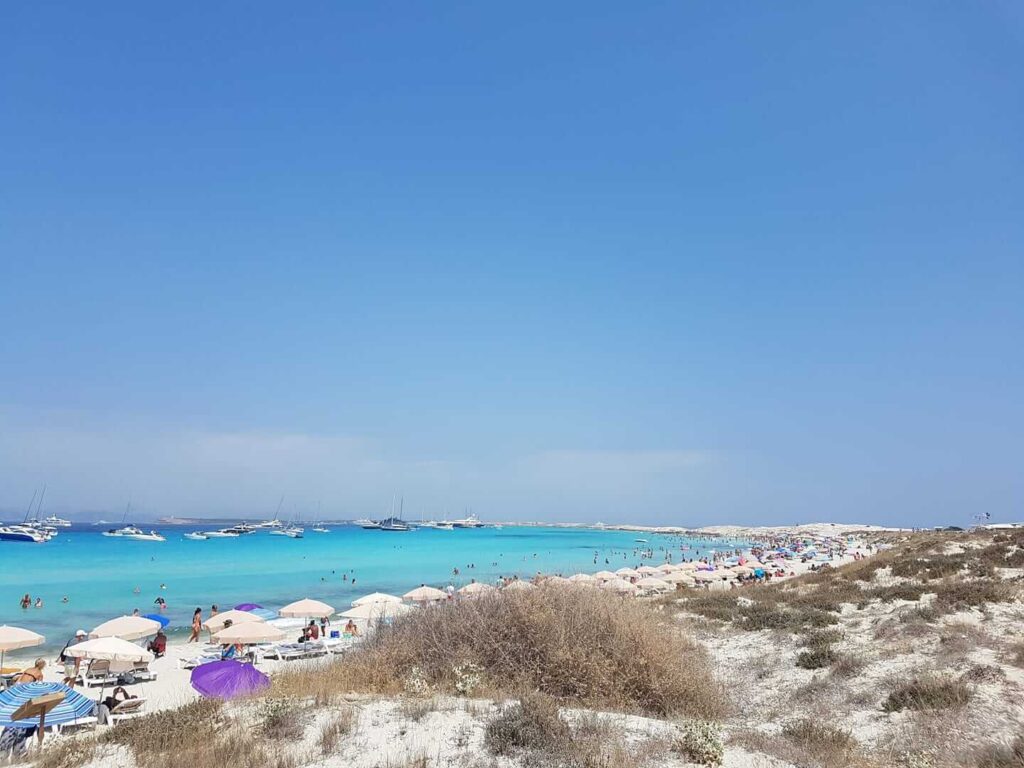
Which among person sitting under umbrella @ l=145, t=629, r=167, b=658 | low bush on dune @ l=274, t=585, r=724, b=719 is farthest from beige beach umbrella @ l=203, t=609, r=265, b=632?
low bush on dune @ l=274, t=585, r=724, b=719

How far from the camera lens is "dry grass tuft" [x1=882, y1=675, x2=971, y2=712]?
8.97 m

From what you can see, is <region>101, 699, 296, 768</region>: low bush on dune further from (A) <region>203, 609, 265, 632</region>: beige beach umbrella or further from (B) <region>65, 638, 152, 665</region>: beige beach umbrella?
(A) <region>203, 609, 265, 632</region>: beige beach umbrella

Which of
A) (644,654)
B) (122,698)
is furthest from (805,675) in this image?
(122,698)

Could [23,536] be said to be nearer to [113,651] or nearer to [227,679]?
[113,651]

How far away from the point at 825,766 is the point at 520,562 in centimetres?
7107

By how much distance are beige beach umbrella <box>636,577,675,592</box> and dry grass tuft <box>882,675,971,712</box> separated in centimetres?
2266

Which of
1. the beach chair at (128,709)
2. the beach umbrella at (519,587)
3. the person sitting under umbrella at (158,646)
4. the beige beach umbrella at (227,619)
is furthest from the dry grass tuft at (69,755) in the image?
the person sitting under umbrella at (158,646)

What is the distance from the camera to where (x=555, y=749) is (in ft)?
22.1

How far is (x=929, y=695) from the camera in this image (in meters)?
9.27

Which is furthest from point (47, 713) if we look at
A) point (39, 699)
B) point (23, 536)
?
point (23, 536)

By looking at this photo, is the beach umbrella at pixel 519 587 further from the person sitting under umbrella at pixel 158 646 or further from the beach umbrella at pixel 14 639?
the person sitting under umbrella at pixel 158 646

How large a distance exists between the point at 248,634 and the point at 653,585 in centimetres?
2064

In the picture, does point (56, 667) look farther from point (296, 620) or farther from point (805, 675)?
point (805, 675)

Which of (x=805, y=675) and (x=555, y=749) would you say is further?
(x=805, y=675)
